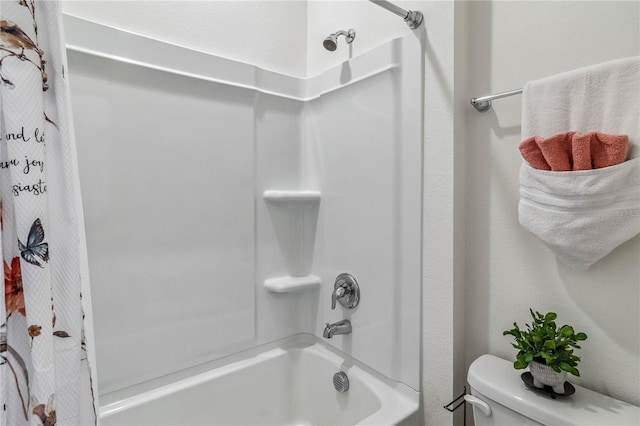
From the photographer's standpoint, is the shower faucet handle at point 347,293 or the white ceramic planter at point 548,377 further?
the shower faucet handle at point 347,293

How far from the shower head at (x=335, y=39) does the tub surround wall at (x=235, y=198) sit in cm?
11

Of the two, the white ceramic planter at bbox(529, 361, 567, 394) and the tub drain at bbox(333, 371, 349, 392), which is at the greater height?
the white ceramic planter at bbox(529, 361, 567, 394)

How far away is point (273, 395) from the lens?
162 cm

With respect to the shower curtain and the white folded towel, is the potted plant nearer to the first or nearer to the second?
the white folded towel

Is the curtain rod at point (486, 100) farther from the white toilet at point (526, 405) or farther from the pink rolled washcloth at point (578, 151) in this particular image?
the white toilet at point (526, 405)

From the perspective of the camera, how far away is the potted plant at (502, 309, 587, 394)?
33.9 inches

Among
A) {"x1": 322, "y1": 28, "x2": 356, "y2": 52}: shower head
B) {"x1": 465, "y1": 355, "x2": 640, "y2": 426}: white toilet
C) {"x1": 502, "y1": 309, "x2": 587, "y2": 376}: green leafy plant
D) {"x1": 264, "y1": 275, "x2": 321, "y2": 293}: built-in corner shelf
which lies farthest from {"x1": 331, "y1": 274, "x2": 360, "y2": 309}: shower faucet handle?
{"x1": 322, "y1": 28, "x2": 356, "y2": 52}: shower head

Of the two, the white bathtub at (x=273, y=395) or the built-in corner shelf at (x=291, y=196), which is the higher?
the built-in corner shelf at (x=291, y=196)

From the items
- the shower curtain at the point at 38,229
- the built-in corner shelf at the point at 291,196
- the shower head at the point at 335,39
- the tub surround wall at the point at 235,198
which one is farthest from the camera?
the built-in corner shelf at the point at 291,196

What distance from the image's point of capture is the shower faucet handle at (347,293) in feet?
4.85

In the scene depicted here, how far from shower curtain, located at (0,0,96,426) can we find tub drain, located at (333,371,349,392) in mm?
1021

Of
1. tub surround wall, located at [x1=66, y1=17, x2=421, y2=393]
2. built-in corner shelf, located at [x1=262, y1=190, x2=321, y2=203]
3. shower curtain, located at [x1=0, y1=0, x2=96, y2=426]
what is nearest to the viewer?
shower curtain, located at [x1=0, y1=0, x2=96, y2=426]

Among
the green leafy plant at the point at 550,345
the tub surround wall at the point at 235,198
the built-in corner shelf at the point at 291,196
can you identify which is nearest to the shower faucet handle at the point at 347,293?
the tub surround wall at the point at 235,198

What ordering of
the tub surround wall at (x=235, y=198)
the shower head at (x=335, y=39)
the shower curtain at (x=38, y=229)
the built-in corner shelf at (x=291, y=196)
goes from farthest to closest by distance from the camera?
the built-in corner shelf at (x=291, y=196), the shower head at (x=335, y=39), the tub surround wall at (x=235, y=198), the shower curtain at (x=38, y=229)
